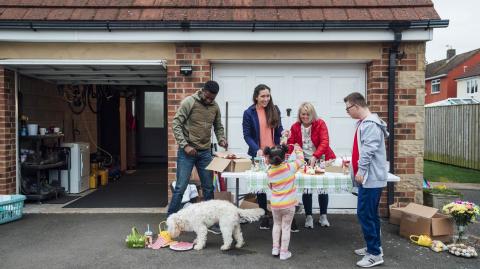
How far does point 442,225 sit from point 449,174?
804 cm

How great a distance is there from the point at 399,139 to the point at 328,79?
1441 millimetres

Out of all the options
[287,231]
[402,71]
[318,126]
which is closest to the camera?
[287,231]

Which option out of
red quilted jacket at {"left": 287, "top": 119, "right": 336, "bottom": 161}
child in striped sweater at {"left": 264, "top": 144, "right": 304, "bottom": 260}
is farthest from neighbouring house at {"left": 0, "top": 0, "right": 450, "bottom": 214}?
child in striped sweater at {"left": 264, "top": 144, "right": 304, "bottom": 260}

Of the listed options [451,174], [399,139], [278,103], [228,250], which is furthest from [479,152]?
[228,250]

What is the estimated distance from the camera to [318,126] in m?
5.42

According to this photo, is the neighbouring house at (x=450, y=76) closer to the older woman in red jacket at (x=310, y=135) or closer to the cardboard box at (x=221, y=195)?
the older woman in red jacket at (x=310, y=135)

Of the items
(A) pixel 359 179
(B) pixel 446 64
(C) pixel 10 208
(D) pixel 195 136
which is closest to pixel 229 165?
(D) pixel 195 136

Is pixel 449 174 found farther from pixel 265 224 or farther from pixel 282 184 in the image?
pixel 282 184

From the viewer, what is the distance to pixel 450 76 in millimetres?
37594

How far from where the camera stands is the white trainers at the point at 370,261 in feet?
14.3

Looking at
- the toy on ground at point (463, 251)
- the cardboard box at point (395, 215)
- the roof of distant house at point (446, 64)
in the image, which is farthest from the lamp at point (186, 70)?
the roof of distant house at point (446, 64)

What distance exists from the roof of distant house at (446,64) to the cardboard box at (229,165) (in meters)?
37.6

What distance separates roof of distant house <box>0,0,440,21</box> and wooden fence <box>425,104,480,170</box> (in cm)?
811

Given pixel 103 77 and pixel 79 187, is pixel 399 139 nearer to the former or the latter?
pixel 103 77
